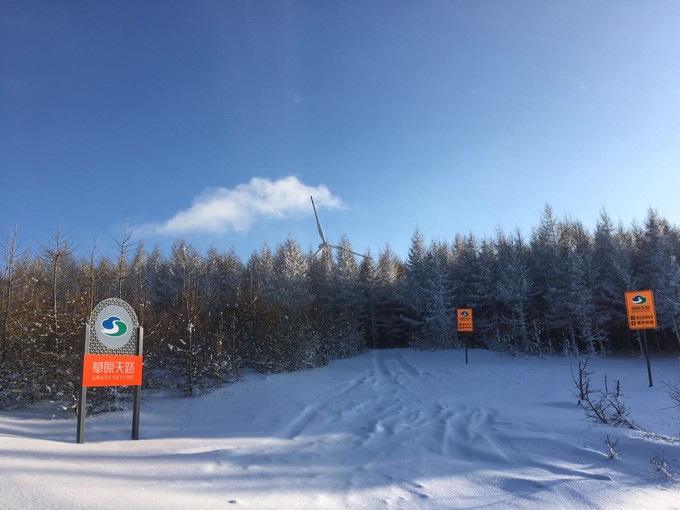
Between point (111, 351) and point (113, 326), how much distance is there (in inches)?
18.6

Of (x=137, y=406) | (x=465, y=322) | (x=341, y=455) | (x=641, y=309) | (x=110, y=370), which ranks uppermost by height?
(x=641, y=309)

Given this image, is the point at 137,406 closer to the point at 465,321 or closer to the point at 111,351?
the point at 111,351

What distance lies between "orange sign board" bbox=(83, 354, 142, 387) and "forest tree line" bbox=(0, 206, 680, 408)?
4094mm

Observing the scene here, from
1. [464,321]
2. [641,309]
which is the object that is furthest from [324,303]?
[641,309]

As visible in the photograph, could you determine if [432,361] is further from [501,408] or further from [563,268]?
[501,408]

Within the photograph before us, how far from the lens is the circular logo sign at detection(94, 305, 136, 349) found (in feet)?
26.3

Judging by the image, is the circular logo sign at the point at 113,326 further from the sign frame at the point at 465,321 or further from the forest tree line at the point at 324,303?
the sign frame at the point at 465,321

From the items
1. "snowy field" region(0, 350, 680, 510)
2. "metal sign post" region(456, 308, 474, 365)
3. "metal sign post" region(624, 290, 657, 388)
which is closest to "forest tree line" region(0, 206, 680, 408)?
"snowy field" region(0, 350, 680, 510)

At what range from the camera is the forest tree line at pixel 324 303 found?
13148mm

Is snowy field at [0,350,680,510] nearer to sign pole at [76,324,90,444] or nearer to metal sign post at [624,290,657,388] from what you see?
sign pole at [76,324,90,444]

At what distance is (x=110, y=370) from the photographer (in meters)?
8.02

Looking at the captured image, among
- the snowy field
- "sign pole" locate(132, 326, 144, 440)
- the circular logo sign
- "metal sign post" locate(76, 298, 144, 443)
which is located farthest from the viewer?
"sign pole" locate(132, 326, 144, 440)

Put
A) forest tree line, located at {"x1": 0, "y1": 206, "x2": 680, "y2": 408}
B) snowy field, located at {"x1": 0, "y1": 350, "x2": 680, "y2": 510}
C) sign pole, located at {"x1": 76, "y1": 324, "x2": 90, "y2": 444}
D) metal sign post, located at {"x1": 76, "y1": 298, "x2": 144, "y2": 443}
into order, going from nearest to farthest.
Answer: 1. snowy field, located at {"x1": 0, "y1": 350, "x2": 680, "y2": 510}
2. sign pole, located at {"x1": 76, "y1": 324, "x2": 90, "y2": 444}
3. metal sign post, located at {"x1": 76, "y1": 298, "x2": 144, "y2": 443}
4. forest tree line, located at {"x1": 0, "y1": 206, "x2": 680, "y2": 408}

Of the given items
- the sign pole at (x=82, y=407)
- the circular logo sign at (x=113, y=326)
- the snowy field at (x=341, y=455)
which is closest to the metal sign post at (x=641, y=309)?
the snowy field at (x=341, y=455)
